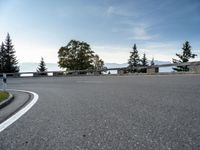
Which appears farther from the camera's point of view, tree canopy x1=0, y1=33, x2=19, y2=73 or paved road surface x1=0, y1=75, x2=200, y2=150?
tree canopy x1=0, y1=33, x2=19, y2=73

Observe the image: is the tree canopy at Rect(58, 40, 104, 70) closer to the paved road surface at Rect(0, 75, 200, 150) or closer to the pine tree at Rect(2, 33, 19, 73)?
the pine tree at Rect(2, 33, 19, 73)

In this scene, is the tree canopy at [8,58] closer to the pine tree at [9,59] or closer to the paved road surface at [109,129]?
the pine tree at [9,59]

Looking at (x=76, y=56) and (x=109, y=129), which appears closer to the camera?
(x=109, y=129)

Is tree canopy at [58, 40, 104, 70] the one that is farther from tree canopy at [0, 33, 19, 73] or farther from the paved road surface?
the paved road surface

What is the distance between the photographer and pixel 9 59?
68.0 meters

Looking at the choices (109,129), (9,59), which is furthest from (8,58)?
(109,129)

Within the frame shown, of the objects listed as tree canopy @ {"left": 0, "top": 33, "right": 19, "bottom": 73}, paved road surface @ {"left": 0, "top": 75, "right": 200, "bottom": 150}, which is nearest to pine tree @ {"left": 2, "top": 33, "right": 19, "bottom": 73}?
tree canopy @ {"left": 0, "top": 33, "right": 19, "bottom": 73}

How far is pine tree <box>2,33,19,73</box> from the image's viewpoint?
2598 inches

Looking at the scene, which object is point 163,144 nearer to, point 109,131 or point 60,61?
point 109,131

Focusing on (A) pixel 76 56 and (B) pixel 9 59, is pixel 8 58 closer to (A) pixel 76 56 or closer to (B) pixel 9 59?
(B) pixel 9 59

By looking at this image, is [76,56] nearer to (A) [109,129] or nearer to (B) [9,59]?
(B) [9,59]

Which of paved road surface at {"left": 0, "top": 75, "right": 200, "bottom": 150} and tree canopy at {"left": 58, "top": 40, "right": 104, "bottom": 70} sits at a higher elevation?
tree canopy at {"left": 58, "top": 40, "right": 104, "bottom": 70}

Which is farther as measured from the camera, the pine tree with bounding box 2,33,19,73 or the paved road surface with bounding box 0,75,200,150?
the pine tree with bounding box 2,33,19,73

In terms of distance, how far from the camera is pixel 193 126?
13.3 feet
